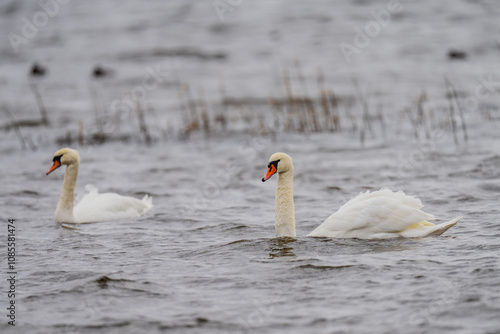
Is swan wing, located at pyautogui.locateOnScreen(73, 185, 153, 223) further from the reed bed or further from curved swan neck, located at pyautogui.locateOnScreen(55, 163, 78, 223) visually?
the reed bed

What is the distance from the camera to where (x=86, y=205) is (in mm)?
11461

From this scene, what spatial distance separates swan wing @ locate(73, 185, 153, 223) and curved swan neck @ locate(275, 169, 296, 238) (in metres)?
2.91

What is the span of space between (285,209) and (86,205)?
146 inches

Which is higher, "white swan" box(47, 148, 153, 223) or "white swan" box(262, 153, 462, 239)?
"white swan" box(47, 148, 153, 223)

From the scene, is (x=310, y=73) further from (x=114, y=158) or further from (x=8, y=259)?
(x=8, y=259)

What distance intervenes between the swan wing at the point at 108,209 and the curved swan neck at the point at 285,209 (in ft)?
9.54

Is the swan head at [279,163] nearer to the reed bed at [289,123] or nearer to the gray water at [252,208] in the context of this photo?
the gray water at [252,208]

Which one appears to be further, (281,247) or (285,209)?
(285,209)

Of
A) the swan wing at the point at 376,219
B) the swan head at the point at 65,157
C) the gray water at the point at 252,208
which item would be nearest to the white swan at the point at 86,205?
the swan head at the point at 65,157

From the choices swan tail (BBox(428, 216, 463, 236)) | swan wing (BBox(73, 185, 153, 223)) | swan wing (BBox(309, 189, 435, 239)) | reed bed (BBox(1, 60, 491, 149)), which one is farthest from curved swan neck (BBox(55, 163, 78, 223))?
swan tail (BBox(428, 216, 463, 236))

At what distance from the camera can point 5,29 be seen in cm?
4141

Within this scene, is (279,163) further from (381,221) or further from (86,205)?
(86,205)

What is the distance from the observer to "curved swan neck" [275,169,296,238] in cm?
918

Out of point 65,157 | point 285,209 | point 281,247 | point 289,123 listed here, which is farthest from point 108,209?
point 289,123
